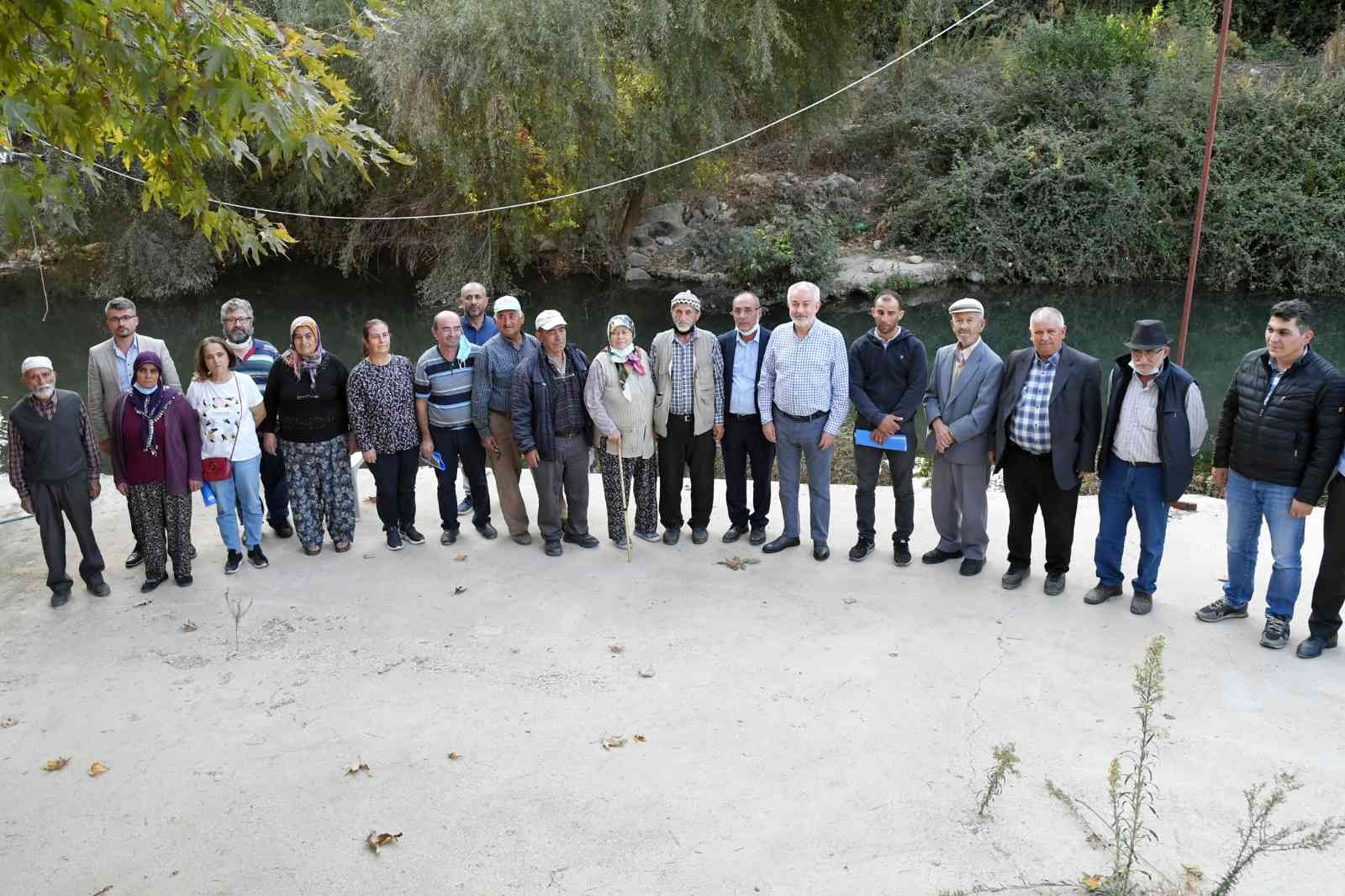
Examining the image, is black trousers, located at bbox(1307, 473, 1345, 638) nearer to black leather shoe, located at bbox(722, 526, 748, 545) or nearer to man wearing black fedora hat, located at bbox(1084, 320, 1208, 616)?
man wearing black fedora hat, located at bbox(1084, 320, 1208, 616)

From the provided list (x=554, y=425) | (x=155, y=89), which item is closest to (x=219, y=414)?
(x=554, y=425)

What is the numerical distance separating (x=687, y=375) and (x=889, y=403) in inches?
45.7

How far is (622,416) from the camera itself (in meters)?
6.17

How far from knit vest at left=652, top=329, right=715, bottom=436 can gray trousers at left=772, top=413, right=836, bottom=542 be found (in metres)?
0.41

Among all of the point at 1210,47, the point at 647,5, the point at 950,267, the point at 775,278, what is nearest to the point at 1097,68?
the point at 1210,47

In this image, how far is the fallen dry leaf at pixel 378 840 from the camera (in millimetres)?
3633

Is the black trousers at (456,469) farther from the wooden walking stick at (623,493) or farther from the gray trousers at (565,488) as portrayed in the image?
the wooden walking stick at (623,493)

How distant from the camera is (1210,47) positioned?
62.6 feet

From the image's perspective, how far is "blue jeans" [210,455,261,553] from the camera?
6020 millimetres

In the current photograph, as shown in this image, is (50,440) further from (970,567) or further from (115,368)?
(970,567)

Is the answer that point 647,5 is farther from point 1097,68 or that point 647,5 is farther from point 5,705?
point 5,705

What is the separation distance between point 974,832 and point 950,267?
1570 centimetres

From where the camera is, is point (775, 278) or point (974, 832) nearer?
point (974, 832)

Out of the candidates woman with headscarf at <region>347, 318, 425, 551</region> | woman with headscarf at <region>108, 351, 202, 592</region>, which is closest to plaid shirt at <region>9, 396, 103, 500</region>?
woman with headscarf at <region>108, 351, 202, 592</region>
